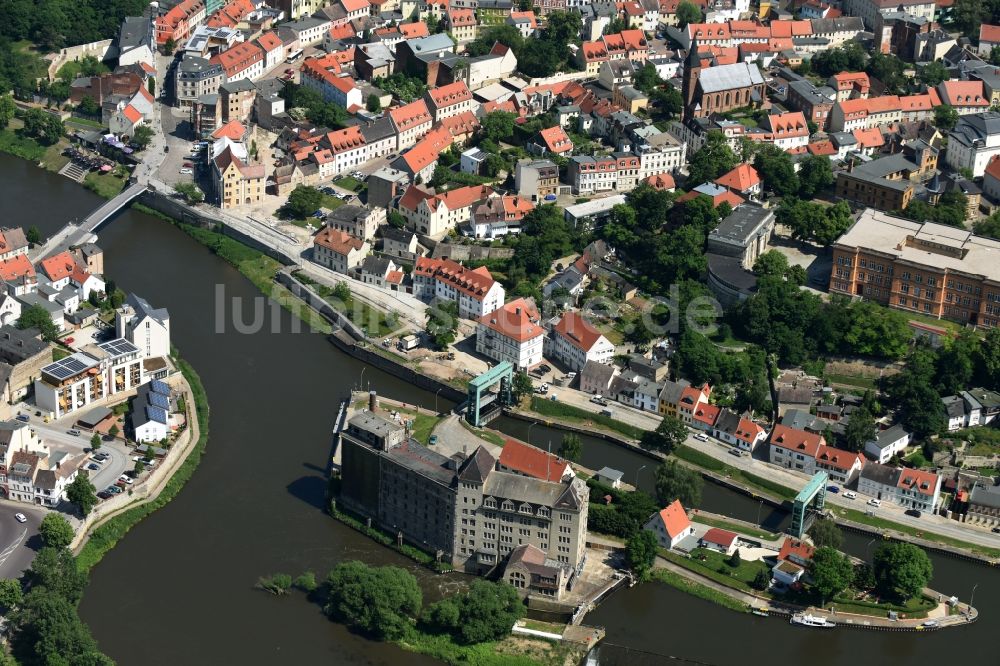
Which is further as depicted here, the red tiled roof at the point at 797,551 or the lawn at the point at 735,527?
the lawn at the point at 735,527

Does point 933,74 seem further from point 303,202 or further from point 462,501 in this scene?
point 462,501

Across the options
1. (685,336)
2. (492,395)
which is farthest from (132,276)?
(685,336)

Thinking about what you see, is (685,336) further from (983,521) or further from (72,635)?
(72,635)

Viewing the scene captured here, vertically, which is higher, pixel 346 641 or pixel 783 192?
pixel 783 192

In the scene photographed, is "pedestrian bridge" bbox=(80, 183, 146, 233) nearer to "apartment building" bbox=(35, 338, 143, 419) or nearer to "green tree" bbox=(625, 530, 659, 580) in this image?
"apartment building" bbox=(35, 338, 143, 419)

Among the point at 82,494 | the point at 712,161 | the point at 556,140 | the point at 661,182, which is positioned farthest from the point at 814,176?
the point at 82,494

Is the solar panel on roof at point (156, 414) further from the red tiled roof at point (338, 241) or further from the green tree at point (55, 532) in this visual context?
the red tiled roof at point (338, 241)

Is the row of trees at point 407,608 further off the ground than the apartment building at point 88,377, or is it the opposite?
the apartment building at point 88,377

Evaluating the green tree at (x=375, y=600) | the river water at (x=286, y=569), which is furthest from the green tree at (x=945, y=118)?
the green tree at (x=375, y=600)
